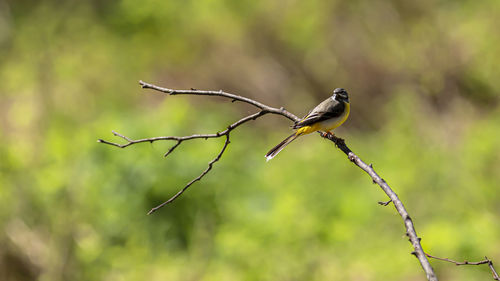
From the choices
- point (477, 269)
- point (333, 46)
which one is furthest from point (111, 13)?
point (477, 269)

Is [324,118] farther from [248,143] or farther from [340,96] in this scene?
[248,143]

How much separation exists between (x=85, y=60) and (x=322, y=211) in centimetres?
858

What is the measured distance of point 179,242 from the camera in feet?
25.6

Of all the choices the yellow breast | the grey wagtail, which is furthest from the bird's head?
the yellow breast

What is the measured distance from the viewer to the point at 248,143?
1080 cm

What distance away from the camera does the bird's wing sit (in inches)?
146

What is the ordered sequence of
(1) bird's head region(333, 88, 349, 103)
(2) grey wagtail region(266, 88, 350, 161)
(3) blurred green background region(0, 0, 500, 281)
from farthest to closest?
(3) blurred green background region(0, 0, 500, 281)
(1) bird's head region(333, 88, 349, 103)
(2) grey wagtail region(266, 88, 350, 161)

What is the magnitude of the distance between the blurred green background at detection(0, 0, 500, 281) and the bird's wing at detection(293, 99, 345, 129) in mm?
2721

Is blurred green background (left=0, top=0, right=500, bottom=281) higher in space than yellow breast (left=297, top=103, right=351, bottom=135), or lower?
higher

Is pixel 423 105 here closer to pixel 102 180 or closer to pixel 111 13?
pixel 102 180

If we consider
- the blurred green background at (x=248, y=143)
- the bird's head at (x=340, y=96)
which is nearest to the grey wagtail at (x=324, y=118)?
the bird's head at (x=340, y=96)

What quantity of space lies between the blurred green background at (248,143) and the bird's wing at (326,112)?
2.72 meters

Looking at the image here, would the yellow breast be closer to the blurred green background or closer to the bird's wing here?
the bird's wing

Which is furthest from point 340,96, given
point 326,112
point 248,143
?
point 248,143
